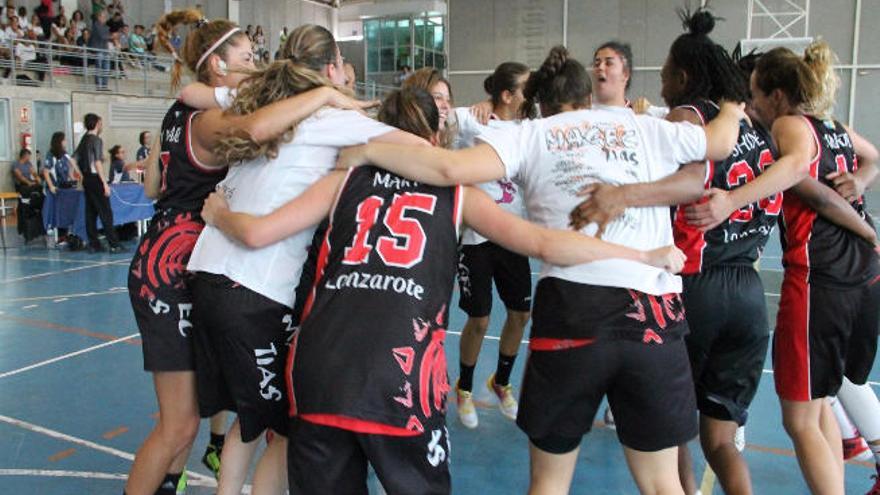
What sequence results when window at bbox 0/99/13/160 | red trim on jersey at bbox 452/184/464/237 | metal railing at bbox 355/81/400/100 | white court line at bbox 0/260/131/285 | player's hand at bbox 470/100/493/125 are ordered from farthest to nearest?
metal railing at bbox 355/81/400/100 → window at bbox 0/99/13/160 → white court line at bbox 0/260/131/285 → player's hand at bbox 470/100/493/125 → red trim on jersey at bbox 452/184/464/237

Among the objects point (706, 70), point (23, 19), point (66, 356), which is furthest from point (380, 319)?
point (23, 19)

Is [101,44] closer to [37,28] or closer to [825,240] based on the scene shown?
[37,28]

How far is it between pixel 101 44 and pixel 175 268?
17429mm

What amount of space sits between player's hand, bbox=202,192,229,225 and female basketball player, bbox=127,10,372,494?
285mm

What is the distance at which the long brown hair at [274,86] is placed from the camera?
217 cm

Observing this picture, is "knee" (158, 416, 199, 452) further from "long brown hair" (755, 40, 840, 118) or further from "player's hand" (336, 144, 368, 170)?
"long brown hair" (755, 40, 840, 118)

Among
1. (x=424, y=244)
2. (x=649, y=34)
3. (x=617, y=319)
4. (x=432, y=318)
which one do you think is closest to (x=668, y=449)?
(x=617, y=319)

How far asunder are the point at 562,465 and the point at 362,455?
0.67 m

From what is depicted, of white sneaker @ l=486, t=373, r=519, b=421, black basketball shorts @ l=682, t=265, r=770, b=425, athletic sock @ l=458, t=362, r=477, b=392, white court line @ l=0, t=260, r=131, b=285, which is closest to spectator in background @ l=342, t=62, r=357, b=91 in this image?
black basketball shorts @ l=682, t=265, r=770, b=425

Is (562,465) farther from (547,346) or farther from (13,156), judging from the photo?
(13,156)

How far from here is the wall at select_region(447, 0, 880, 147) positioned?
21516 mm

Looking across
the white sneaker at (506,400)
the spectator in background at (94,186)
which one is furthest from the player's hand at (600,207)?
the spectator in background at (94,186)

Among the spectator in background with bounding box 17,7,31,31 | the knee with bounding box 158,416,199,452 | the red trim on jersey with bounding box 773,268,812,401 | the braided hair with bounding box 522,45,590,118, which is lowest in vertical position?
the knee with bounding box 158,416,199,452

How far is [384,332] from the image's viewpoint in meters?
1.81
